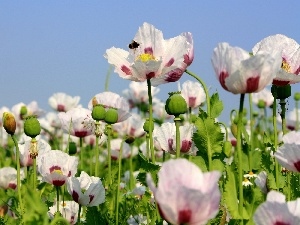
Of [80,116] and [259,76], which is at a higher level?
[259,76]

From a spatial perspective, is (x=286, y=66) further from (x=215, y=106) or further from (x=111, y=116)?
(x=111, y=116)

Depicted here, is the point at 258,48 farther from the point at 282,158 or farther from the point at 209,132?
the point at 282,158

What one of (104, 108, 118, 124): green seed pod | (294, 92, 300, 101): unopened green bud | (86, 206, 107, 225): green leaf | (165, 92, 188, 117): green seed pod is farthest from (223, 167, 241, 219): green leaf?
(294, 92, 300, 101): unopened green bud

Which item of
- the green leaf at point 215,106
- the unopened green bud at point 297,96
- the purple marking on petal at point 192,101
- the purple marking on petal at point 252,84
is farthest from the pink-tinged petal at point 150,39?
the unopened green bud at point 297,96

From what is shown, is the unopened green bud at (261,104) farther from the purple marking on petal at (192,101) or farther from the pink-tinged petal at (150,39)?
the pink-tinged petal at (150,39)

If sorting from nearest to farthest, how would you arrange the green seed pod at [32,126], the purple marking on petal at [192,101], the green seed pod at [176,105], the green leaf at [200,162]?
the green seed pod at [176,105] → the green leaf at [200,162] → the green seed pod at [32,126] → the purple marking on petal at [192,101]

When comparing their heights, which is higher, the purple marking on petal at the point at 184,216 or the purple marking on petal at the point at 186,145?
the purple marking on petal at the point at 184,216

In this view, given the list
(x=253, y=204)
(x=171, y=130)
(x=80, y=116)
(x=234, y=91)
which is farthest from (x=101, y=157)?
(x=234, y=91)

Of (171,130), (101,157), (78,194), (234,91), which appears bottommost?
(101,157)
